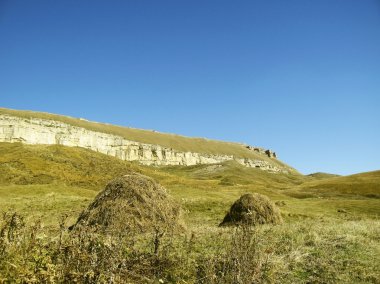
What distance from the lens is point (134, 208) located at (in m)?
15.9

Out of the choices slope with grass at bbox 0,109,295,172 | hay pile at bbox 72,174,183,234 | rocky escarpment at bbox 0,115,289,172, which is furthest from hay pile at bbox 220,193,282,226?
slope with grass at bbox 0,109,295,172

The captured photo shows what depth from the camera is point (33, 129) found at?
108 m

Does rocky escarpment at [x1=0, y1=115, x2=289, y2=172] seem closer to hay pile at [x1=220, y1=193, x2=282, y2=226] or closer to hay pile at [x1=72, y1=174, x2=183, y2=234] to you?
hay pile at [x1=220, y1=193, x2=282, y2=226]

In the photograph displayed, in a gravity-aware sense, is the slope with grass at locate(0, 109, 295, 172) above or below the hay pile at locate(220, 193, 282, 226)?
above

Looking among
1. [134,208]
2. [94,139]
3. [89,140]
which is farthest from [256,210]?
[94,139]

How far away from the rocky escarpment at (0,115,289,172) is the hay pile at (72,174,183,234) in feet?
300

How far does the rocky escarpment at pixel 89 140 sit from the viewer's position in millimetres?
102438

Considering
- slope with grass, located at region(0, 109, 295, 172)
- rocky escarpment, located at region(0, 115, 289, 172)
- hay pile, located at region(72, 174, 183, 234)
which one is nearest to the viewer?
hay pile, located at region(72, 174, 183, 234)

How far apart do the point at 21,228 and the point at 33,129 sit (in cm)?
10816

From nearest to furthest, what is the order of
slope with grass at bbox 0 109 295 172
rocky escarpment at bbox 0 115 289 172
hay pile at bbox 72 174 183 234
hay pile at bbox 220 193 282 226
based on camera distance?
hay pile at bbox 72 174 183 234 < hay pile at bbox 220 193 282 226 < rocky escarpment at bbox 0 115 289 172 < slope with grass at bbox 0 109 295 172

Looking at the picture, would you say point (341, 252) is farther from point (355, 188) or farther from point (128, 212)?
point (355, 188)

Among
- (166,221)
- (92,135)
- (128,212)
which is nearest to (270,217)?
(166,221)

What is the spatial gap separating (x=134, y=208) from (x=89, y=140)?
401ft

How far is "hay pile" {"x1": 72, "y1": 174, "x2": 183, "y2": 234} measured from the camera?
15258 mm
